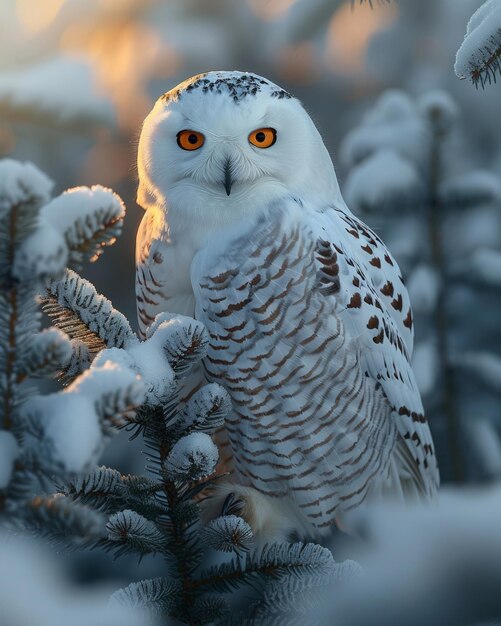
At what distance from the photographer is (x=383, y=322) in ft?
3.85

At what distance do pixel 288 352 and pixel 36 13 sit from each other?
10.6 feet

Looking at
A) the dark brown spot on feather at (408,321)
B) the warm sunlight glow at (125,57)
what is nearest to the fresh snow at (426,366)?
the dark brown spot on feather at (408,321)

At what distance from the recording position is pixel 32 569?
0.77 meters

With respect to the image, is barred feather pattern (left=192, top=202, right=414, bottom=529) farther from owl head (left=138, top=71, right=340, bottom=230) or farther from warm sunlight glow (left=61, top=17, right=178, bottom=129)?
warm sunlight glow (left=61, top=17, right=178, bottom=129)

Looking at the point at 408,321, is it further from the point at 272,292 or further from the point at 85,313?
the point at 85,313

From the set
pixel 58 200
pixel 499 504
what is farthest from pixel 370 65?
pixel 58 200

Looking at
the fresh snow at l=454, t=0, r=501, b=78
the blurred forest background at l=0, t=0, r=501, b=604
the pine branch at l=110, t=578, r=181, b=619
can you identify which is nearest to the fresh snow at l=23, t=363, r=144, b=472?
the pine branch at l=110, t=578, r=181, b=619

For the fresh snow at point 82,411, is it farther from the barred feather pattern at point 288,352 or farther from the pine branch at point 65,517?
the barred feather pattern at point 288,352

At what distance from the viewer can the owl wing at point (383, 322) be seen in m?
1.12

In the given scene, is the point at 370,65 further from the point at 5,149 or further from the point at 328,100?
the point at 5,149

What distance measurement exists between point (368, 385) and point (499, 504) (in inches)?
11.9

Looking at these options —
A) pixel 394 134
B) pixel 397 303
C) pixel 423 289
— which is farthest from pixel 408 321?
pixel 394 134

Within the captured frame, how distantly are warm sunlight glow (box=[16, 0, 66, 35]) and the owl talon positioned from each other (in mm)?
3178

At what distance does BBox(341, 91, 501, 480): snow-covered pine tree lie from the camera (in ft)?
6.97
